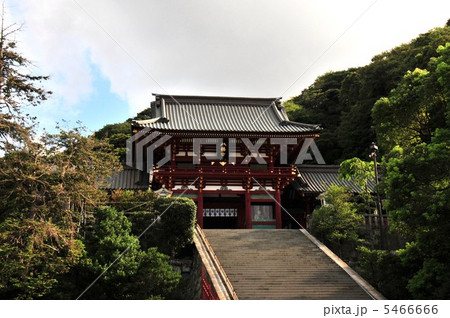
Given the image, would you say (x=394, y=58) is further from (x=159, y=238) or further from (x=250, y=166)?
(x=159, y=238)

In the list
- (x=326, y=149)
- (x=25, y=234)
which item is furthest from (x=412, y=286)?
(x=326, y=149)

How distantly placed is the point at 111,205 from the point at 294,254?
7598 mm

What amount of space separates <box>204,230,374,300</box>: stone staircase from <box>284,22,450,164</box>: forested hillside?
1976cm

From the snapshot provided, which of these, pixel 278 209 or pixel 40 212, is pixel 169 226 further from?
pixel 278 209

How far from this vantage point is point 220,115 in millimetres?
27062

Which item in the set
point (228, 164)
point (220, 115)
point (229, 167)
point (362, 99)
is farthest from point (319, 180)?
point (362, 99)

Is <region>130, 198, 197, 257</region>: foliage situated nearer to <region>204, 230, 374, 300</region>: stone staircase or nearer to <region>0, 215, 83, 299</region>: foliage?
<region>204, 230, 374, 300</region>: stone staircase

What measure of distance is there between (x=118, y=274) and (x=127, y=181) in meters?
12.8

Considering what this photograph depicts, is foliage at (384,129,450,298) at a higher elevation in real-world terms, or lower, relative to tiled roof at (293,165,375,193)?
lower

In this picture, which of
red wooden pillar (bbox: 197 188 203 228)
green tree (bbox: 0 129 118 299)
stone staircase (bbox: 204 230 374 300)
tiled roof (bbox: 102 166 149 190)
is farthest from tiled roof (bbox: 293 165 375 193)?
green tree (bbox: 0 129 118 299)

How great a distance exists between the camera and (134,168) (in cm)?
2638

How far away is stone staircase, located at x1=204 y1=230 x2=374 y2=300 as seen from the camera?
505 inches

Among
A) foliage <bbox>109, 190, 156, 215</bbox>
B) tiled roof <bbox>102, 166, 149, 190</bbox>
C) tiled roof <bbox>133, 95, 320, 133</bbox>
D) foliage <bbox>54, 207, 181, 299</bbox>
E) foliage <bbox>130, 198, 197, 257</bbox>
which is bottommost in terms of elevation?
foliage <bbox>54, 207, 181, 299</bbox>

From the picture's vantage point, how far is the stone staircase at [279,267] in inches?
505
